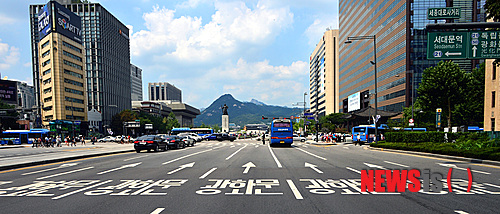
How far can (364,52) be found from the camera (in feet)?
297

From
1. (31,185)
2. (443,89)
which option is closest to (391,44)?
(443,89)

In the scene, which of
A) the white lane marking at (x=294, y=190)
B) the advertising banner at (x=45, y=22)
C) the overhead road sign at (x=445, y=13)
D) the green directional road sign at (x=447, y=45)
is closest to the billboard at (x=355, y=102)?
the overhead road sign at (x=445, y=13)

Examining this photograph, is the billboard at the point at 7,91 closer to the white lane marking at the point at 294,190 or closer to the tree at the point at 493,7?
the white lane marking at the point at 294,190

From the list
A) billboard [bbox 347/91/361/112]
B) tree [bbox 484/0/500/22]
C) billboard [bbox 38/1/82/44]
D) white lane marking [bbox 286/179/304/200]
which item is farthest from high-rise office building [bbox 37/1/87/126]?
tree [bbox 484/0/500/22]

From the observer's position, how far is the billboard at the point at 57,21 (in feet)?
257

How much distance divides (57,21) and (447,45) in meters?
90.4

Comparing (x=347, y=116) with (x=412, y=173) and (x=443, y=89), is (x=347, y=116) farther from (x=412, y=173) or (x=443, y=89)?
(x=412, y=173)

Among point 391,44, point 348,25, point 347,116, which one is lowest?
point 347,116

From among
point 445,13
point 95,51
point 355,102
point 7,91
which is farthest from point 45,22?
point 445,13

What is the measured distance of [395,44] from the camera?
72.5m

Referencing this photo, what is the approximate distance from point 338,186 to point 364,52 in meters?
90.0

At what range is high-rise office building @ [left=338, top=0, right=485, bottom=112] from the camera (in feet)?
221

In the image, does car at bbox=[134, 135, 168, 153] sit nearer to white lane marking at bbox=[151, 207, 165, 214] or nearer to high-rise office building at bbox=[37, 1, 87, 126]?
white lane marking at bbox=[151, 207, 165, 214]

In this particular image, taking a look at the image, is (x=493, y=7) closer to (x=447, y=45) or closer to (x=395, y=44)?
(x=447, y=45)
